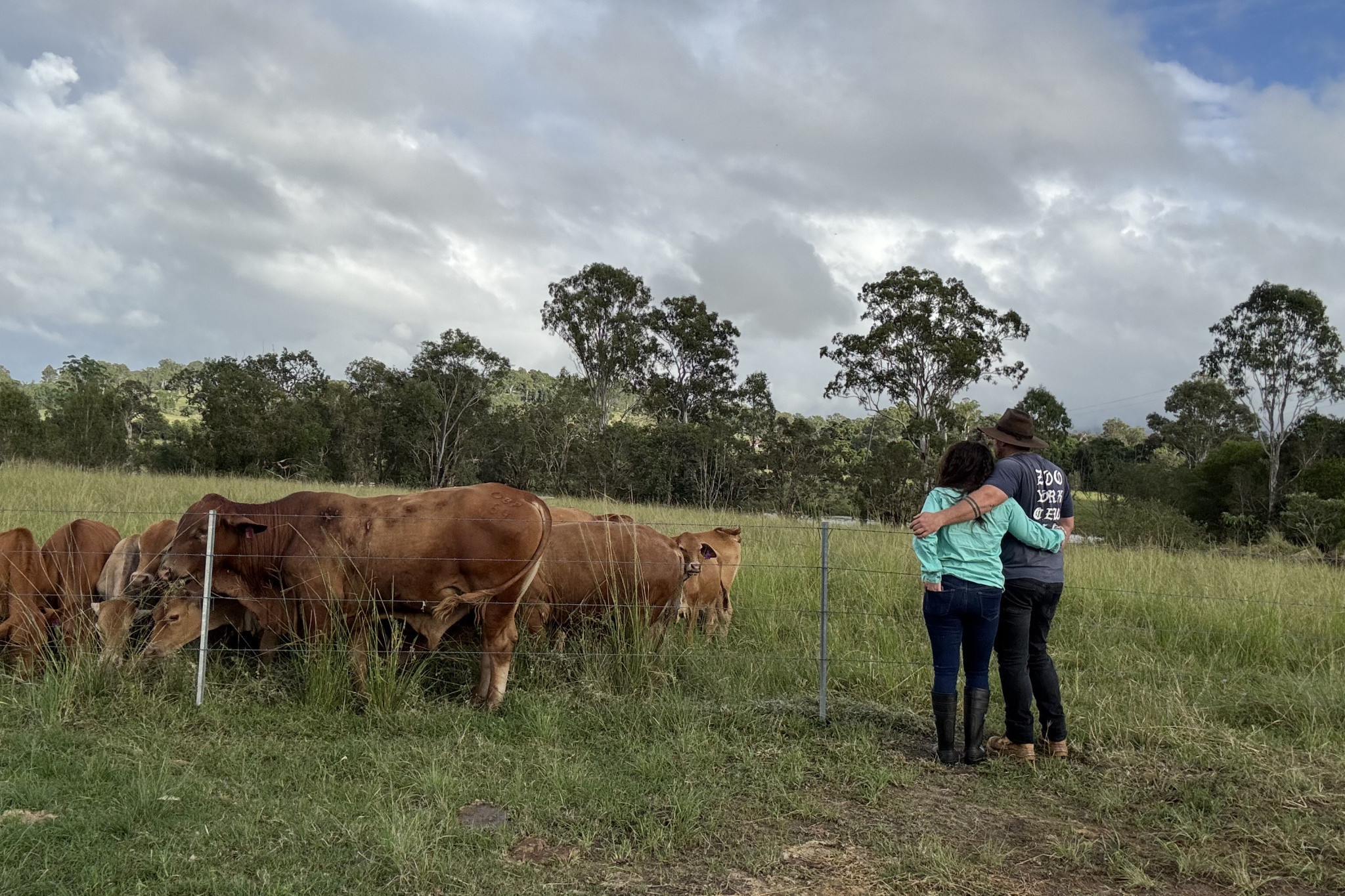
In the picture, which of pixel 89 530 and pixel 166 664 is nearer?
pixel 166 664

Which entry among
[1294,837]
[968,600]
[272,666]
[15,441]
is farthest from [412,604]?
[15,441]

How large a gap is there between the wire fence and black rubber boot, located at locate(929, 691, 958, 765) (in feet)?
2.46

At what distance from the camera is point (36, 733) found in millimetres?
4836

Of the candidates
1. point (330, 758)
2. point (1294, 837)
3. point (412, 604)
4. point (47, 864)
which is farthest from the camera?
point (412, 604)

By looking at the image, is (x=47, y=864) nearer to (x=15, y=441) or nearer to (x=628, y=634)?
(x=628, y=634)

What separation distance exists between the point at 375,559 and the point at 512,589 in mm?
983

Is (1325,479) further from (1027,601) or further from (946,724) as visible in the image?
(946,724)

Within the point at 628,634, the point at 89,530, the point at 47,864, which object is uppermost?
the point at 89,530

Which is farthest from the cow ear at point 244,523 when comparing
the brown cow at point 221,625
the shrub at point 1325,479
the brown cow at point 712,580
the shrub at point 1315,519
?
the shrub at point 1325,479

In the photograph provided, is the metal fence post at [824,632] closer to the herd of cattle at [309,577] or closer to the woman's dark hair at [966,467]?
the woman's dark hair at [966,467]

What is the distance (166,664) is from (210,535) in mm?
893

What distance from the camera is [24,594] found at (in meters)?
6.11

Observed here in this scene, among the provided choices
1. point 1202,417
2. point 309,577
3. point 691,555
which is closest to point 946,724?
point 691,555

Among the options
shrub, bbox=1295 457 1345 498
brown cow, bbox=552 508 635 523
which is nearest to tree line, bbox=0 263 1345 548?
shrub, bbox=1295 457 1345 498
